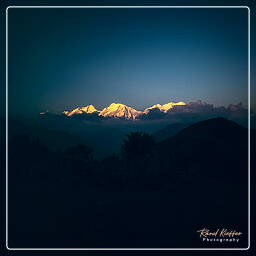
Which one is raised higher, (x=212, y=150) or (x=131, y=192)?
(x=212, y=150)

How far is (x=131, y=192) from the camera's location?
1038cm

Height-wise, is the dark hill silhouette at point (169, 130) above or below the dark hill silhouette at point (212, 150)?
above

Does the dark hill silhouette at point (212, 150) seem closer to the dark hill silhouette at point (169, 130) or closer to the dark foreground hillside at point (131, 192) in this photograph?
the dark foreground hillside at point (131, 192)

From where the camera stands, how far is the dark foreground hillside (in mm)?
8008

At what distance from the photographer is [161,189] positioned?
10.5 m

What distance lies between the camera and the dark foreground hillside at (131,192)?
8008mm

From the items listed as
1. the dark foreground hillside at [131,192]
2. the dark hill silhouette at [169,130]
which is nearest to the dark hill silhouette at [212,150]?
the dark foreground hillside at [131,192]

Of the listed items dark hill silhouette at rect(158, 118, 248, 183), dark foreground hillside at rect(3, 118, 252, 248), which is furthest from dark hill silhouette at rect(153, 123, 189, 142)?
dark hill silhouette at rect(158, 118, 248, 183)

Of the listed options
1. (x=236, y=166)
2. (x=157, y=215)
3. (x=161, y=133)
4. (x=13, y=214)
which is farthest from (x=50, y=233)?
(x=236, y=166)

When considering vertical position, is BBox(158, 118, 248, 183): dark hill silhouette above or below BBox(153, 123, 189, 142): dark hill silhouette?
below

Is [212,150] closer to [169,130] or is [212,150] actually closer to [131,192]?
[169,130]

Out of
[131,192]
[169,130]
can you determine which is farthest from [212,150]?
[131,192]

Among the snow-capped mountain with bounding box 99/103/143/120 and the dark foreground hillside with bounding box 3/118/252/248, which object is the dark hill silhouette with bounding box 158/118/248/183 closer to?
the dark foreground hillside with bounding box 3/118/252/248

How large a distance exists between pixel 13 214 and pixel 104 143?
4.62 m
